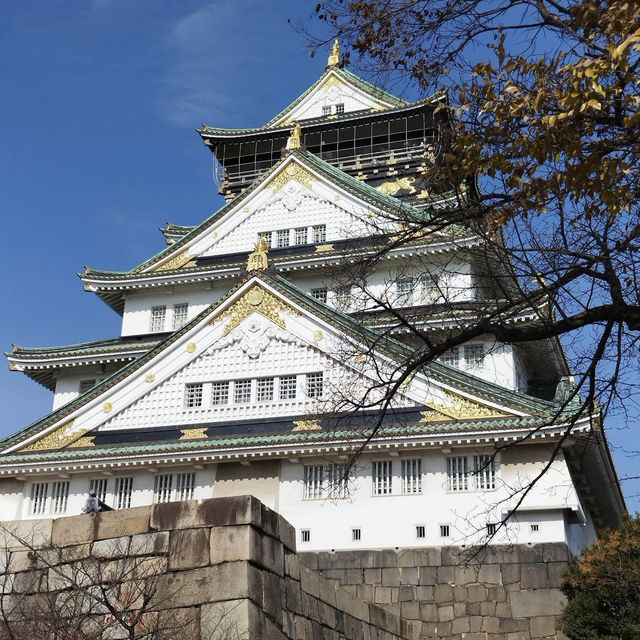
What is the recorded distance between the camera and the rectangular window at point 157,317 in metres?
32.5

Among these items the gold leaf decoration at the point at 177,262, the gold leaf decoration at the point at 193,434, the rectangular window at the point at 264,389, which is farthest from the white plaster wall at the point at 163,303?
the gold leaf decoration at the point at 193,434

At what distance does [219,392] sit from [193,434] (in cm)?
145

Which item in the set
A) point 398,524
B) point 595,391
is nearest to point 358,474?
point 398,524

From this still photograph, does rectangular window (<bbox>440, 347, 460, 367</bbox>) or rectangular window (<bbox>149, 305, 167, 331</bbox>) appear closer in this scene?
rectangular window (<bbox>440, 347, 460, 367</bbox>)

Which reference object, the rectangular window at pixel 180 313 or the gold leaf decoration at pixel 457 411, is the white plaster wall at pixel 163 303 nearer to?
the rectangular window at pixel 180 313

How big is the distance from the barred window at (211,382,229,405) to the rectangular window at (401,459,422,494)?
5316mm

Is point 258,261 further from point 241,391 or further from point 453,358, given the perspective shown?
point 453,358

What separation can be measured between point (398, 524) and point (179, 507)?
1174cm

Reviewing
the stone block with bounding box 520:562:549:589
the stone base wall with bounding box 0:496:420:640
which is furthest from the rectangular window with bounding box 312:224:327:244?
the stone base wall with bounding box 0:496:420:640

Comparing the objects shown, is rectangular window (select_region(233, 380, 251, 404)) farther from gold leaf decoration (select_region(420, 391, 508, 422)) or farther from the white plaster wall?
the white plaster wall

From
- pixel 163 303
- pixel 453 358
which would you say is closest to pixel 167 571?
pixel 453 358

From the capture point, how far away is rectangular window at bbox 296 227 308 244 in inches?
1284

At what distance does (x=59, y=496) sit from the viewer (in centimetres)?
2548

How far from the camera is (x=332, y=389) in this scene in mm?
23609
